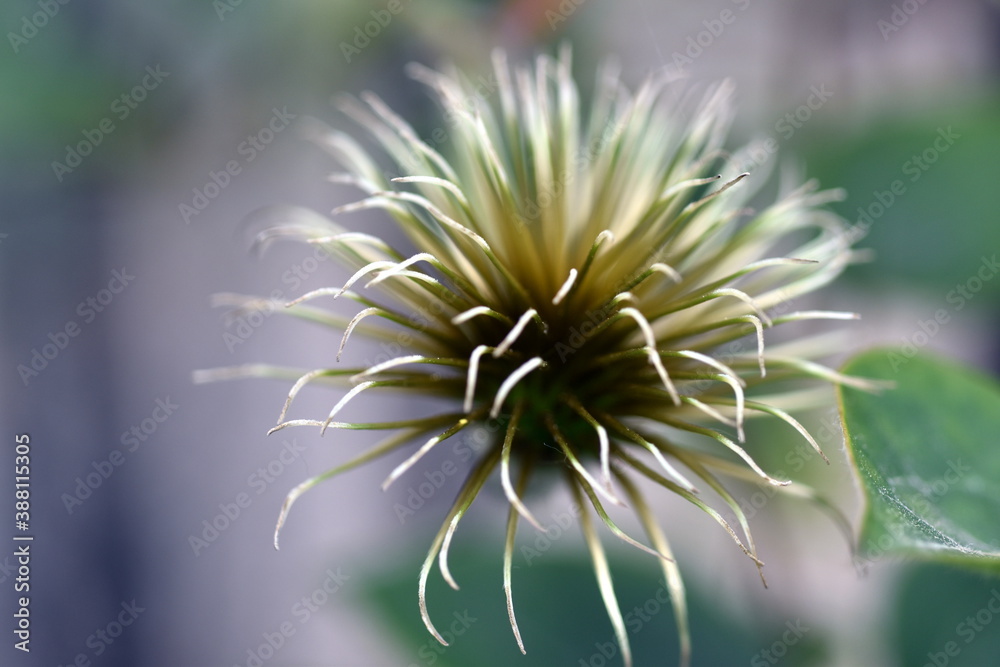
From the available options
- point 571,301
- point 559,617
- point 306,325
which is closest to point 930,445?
point 571,301

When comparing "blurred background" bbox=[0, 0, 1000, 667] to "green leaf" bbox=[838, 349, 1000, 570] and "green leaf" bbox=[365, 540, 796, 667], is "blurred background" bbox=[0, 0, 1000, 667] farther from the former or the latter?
"green leaf" bbox=[838, 349, 1000, 570]

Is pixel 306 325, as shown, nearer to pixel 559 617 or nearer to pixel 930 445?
pixel 559 617

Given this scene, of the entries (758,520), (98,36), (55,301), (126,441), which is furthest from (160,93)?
(758,520)

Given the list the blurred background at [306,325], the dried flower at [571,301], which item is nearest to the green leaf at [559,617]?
the blurred background at [306,325]

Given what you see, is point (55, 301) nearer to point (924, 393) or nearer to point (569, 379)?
point (569, 379)

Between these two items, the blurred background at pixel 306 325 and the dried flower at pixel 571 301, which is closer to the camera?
the dried flower at pixel 571 301

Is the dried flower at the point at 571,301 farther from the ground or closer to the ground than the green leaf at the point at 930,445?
farther from the ground

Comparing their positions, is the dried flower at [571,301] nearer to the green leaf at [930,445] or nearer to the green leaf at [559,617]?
the green leaf at [930,445]
